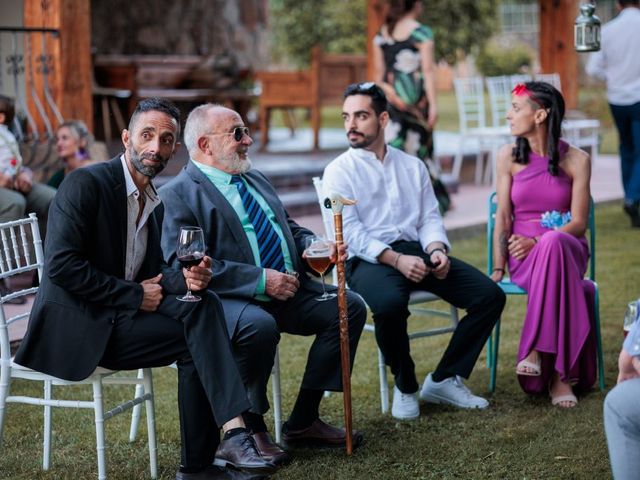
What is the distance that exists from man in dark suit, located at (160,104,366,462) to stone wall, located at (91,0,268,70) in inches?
336

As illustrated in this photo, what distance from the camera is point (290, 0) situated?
2195 cm

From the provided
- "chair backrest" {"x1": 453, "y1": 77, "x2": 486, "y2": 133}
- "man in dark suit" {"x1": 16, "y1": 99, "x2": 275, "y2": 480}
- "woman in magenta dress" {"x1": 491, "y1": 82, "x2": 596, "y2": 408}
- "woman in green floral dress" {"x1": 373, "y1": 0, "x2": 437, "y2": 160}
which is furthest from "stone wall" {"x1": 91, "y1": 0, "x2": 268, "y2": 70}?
"man in dark suit" {"x1": 16, "y1": 99, "x2": 275, "y2": 480}

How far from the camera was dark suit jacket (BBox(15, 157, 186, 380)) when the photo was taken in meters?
3.19

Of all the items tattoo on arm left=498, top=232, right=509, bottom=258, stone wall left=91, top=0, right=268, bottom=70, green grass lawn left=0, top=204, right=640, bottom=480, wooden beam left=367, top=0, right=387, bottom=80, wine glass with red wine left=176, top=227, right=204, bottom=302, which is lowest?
green grass lawn left=0, top=204, right=640, bottom=480

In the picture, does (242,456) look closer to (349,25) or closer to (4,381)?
(4,381)

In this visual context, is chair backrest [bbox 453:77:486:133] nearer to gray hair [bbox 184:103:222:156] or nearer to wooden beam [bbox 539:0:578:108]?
wooden beam [bbox 539:0:578:108]

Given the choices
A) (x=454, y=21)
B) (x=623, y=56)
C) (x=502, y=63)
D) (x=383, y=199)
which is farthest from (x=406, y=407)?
(x=502, y=63)

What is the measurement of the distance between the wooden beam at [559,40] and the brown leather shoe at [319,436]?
878 cm

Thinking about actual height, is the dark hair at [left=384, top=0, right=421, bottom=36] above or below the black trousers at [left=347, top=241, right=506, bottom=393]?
above

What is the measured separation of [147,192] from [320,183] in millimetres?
1157

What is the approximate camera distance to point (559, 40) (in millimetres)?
11992

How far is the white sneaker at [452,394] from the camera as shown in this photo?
14.0ft

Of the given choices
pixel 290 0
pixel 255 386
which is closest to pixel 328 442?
pixel 255 386

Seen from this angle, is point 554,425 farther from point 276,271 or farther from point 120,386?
point 120,386
